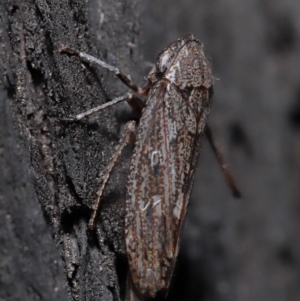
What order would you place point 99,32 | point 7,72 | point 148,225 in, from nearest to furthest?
1. point 7,72
2. point 148,225
3. point 99,32

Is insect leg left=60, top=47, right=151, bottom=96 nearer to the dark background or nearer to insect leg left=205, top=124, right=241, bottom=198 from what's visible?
the dark background

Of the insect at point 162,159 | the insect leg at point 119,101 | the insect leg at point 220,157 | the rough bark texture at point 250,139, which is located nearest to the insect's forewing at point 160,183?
the insect at point 162,159

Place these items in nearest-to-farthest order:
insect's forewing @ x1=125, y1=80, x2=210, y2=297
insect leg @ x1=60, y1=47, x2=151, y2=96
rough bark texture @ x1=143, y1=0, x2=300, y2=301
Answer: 1. insect leg @ x1=60, y1=47, x2=151, y2=96
2. insect's forewing @ x1=125, y1=80, x2=210, y2=297
3. rough bark texture @ x1=143, y1=0, x2=300, y2=301

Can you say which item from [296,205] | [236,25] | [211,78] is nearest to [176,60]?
[211,78]

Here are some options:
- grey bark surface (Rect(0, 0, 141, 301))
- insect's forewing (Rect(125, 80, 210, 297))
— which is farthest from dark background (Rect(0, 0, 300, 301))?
insect's forewing (Rect(125, 80, 210, 297))

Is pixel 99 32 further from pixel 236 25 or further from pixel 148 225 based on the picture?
pixel 236 25

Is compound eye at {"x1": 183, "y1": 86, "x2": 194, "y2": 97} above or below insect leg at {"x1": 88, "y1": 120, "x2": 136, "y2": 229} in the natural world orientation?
above
